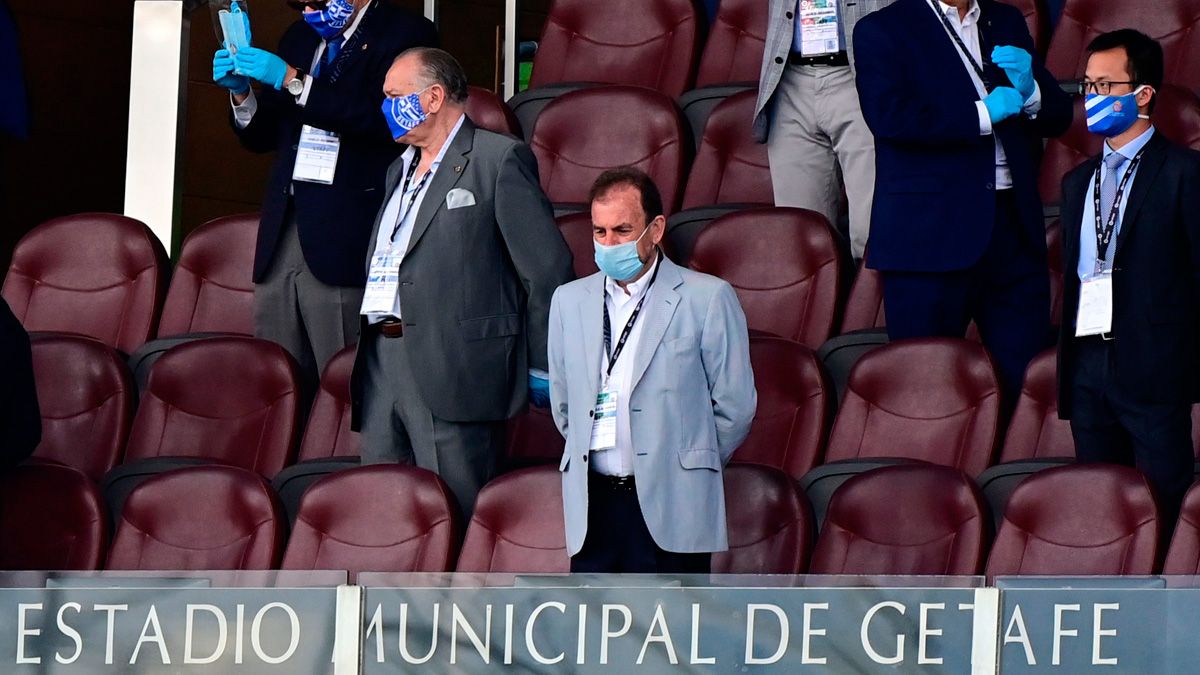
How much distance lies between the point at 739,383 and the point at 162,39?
10.1 feet

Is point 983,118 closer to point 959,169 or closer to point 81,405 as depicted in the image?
point 959,169

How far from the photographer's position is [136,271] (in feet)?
17.4

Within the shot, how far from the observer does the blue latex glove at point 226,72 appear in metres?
4.50

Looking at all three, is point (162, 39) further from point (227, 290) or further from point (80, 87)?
point (80, 87)

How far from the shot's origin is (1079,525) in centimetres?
367

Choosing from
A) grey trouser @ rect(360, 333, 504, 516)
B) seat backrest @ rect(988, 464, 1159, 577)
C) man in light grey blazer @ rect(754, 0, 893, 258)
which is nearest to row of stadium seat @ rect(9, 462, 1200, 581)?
seat backrest @ rect(988, 464, 1159, 577)

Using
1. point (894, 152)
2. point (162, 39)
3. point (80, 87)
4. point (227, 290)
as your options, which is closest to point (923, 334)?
point (894, 152)

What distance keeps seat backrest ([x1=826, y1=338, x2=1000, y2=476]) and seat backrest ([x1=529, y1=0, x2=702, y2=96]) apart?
180 cm

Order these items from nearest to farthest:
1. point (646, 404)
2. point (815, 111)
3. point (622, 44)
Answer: point (646, 404) < point (815, 111) < point (622, 44)

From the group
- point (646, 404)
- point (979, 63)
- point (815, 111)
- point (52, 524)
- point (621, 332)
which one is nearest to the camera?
point (646, 404)

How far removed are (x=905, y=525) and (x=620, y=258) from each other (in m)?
0.76

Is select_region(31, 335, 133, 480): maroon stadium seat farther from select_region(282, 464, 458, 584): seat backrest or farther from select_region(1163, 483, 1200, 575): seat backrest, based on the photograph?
select_region(1163, 483, 1200, 575): seat backrest

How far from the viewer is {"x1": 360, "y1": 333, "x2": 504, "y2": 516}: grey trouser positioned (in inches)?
159

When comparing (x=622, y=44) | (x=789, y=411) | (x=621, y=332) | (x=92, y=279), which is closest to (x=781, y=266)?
(x=789, y=411)
